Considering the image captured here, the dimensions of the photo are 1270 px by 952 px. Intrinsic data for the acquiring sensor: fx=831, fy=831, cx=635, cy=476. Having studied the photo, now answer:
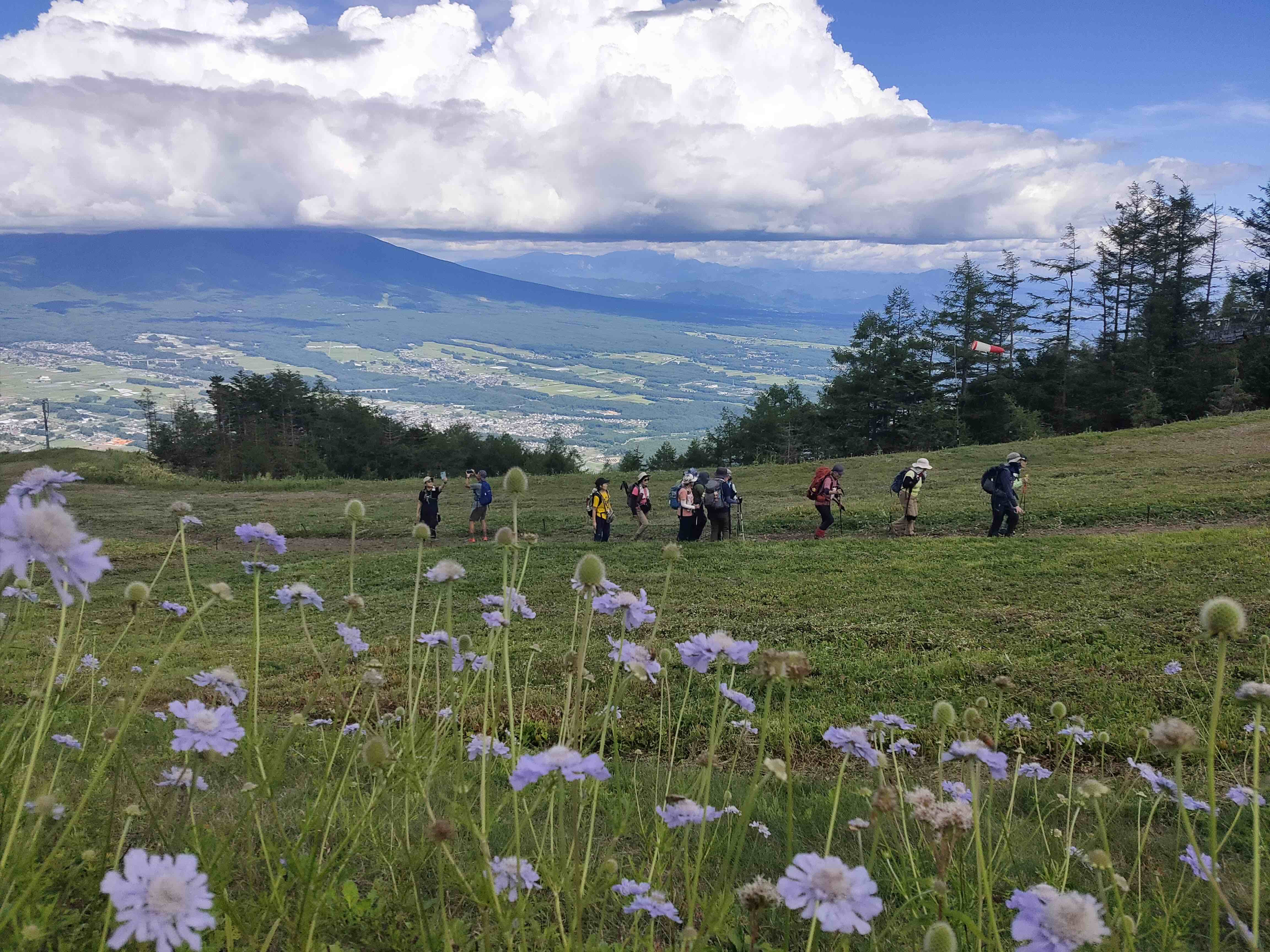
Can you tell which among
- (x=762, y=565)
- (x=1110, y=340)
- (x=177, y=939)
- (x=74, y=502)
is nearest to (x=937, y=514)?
(x=762, y=565)

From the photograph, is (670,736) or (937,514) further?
(937,514)

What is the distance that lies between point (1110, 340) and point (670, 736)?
5105cm

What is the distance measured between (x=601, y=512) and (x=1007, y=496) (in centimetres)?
714

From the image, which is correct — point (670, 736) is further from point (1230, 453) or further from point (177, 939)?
point (1230, 453)

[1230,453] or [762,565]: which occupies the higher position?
[1230,453]

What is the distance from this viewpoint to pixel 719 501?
Answer: 15328mm

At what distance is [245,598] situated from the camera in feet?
40.4

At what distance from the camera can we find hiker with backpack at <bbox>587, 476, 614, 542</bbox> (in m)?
15.9

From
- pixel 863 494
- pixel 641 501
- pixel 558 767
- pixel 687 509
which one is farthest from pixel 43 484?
pixel 863 494

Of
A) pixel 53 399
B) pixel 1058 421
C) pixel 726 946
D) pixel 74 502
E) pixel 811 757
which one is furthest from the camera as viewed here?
pixel 53 399

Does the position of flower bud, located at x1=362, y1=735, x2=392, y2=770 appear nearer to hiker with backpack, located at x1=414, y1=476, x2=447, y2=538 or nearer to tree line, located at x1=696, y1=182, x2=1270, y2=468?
hiker with backpack, located at x1=414, y1=476, x2=447, y2=538

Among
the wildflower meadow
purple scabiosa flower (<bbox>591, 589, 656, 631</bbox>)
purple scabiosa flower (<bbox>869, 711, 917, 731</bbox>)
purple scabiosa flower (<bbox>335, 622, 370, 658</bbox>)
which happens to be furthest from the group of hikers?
purple scabiosa flower (<bbox>591, 589, 656, 631</bbox>)

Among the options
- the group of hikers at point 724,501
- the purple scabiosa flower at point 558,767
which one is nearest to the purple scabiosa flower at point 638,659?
the purple scabiosa flower at point 558,767

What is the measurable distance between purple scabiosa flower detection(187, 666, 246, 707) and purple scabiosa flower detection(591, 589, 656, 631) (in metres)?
0.80
